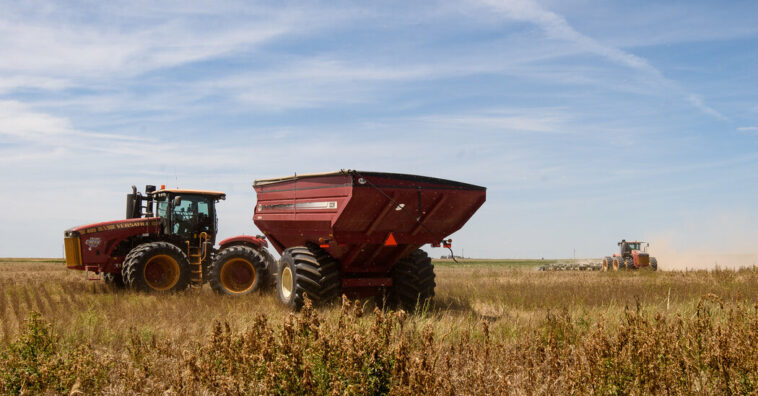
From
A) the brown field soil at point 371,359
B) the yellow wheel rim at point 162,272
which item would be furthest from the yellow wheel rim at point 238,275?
the brown field soil at point 371,359

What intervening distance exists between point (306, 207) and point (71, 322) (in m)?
3.92

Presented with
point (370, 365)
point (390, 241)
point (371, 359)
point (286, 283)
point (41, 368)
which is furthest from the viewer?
point (286, 283)

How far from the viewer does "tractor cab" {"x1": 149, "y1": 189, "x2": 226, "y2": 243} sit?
560 inches

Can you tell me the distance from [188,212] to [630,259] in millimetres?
24048

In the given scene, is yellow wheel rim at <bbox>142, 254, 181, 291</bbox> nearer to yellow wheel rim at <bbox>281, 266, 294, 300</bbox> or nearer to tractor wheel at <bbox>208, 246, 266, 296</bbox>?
tractor wheel at <bbox>208, 246, 266, 296</bbox>

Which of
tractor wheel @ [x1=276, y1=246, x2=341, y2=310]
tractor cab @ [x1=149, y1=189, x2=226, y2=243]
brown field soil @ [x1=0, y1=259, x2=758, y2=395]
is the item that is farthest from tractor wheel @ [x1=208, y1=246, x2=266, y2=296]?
brown field soil @ [x1=0, y1=259, x2=758, y2=395]

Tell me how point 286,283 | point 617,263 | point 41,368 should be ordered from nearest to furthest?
point 41,368, point 286,283, point 617,263

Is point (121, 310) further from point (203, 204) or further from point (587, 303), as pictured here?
point (587, 303)

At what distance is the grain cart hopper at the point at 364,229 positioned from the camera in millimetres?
9211

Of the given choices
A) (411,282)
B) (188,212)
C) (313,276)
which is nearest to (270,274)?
(188,212)

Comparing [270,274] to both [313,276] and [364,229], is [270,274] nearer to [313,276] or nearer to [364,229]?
[313,276]

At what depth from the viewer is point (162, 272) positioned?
44.2ft

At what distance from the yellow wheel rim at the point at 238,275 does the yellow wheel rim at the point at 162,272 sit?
115cm

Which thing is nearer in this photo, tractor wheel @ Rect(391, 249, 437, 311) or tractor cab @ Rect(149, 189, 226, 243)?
tractor wheel @ Rect(391, 249, 437, 311)
